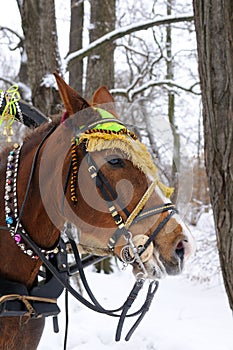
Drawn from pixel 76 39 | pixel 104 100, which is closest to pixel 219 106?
pixel 104 100

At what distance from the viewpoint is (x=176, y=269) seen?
1.86m

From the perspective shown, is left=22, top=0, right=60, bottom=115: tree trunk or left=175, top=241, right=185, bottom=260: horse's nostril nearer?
left=175, top=241, right=185, bottom=260: horse's nostril

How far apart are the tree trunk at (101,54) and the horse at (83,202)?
6083mm

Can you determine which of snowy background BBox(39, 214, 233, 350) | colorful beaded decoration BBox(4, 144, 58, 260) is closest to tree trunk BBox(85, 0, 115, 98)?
snowy background BBox(39, 214, 233, 350)

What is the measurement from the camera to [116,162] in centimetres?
195

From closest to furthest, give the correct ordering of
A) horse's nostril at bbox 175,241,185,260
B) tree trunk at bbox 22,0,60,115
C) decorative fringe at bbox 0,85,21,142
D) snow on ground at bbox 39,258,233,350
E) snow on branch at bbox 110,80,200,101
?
horse's nostril at bbox 175,241,185,260 < decorative fringe at bbox 0,85,21,142 < snow on ground at bbox 39,258,233,350 < tree trunk at bbox 22,0,60,115 < snow on branch at bbox 110,80,200,101

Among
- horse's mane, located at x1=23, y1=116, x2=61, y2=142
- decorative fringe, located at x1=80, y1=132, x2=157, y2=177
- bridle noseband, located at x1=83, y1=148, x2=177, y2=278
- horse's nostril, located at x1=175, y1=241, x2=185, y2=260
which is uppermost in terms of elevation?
horse's mane, located at x1=23, y1=116, x2=61, y2=142

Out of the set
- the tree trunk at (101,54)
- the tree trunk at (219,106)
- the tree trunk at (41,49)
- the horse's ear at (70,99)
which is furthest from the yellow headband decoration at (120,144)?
the tree trunk at (101,54)

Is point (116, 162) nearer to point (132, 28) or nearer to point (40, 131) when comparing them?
point (40, 131)

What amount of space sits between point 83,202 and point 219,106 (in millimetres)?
1458

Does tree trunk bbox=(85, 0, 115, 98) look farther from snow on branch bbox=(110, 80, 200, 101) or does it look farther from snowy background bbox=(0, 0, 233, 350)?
snowy background bbox=(0, 0, 233, 350)

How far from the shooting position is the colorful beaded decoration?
84.5 inches

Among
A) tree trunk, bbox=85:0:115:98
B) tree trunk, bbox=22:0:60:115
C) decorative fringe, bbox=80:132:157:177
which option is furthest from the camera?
tree trunk, bbox=85:0:115:98

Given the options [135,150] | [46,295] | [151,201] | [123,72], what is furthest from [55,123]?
[123,72]
